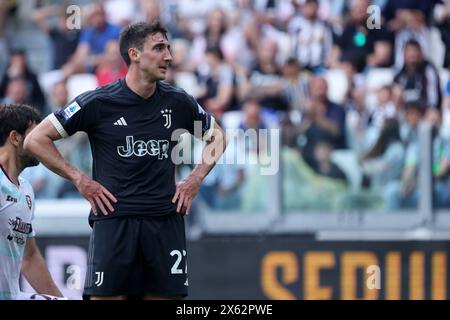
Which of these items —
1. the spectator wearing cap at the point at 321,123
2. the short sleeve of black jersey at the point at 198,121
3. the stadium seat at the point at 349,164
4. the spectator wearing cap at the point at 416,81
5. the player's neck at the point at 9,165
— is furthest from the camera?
the spectator wearing cap at the point at 416,81

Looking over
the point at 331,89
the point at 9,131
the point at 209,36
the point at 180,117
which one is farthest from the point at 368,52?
the point at 9,131

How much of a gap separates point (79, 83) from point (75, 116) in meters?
5.66

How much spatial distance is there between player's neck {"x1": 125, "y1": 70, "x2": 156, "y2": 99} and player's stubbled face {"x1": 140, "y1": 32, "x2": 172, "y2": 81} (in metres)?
0.05

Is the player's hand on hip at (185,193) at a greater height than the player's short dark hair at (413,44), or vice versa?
the player's short dark hair at (413,44)

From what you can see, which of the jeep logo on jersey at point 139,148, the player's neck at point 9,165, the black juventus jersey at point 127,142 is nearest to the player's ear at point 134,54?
the black juventus jersey at point 127,142

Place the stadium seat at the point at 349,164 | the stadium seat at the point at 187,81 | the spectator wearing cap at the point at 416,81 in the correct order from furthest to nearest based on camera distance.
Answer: the stadium seat at the point at 187,81 → the spectator wearing cap at the point at 416,81 → the stadium seat at the point at 349,164

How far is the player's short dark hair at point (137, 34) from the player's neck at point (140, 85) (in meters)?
0.11

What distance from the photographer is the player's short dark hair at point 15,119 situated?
23.3ft

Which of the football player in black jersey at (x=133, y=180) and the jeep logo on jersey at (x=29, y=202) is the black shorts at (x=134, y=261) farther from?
the jeep logo on jersey at (x=29, y=202)

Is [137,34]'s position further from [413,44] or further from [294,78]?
[413,44]

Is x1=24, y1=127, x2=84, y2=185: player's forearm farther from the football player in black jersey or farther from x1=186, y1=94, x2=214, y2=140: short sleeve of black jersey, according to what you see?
x1=186, y1=94, x2=214, y2=140: short sleeve of black jersey

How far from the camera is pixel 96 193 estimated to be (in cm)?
717
